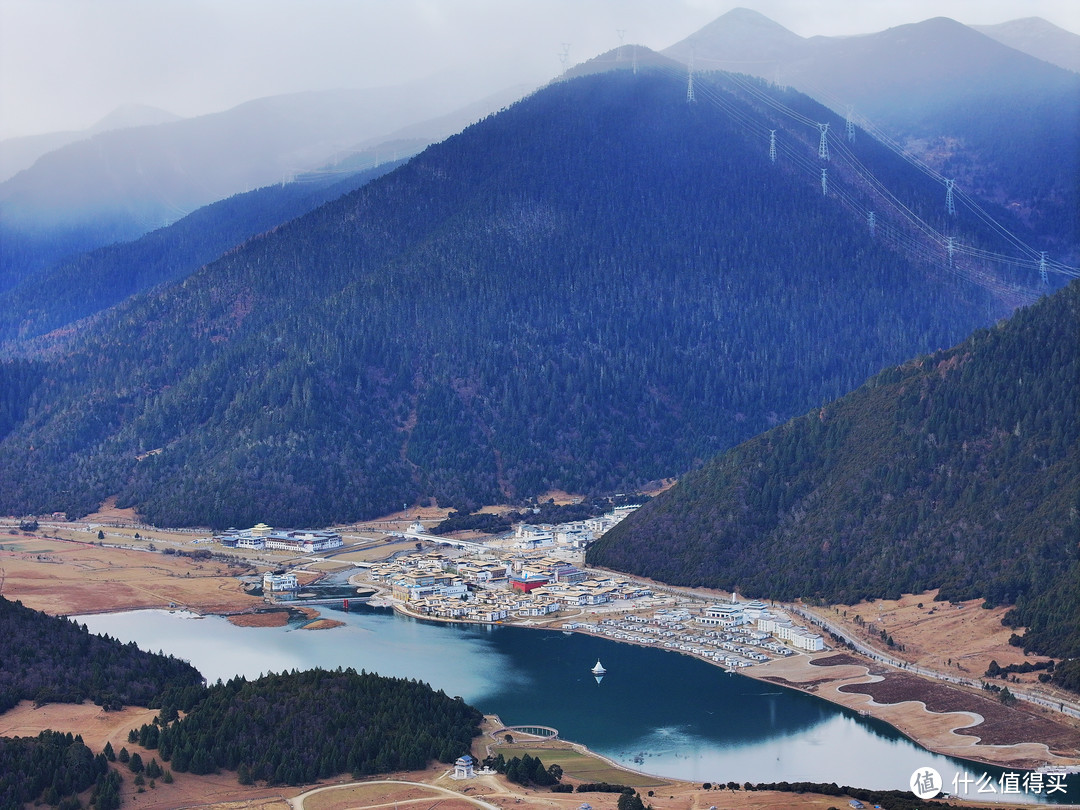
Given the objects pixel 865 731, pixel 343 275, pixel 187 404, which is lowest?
pixel 865 731

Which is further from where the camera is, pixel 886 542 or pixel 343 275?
pixel 343 275

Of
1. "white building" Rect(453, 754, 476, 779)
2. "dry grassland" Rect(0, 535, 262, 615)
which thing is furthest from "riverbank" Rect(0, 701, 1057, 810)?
"dry grassland" Rect(0, 535, 262, 615)

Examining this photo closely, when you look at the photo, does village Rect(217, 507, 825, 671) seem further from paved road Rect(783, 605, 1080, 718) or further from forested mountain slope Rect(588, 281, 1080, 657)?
forested mountain slope Rect(588, 281, 1080, 657)

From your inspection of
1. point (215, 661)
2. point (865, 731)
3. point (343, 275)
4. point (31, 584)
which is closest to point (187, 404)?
point (343, 275)

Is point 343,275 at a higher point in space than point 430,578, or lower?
higher

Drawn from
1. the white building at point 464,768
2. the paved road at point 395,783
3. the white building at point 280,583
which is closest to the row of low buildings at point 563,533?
the white building at point 280,583

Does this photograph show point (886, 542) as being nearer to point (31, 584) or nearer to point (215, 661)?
point (215, 661)

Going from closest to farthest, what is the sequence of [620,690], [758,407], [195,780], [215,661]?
1. [195,780]
2. [620,690]
3. [215,661]
4. [758,407]

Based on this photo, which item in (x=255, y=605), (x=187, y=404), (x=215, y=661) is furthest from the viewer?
(x=187, y=404)

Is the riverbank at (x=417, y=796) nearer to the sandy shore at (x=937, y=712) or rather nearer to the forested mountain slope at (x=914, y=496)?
the sandy shore at (x=937, y=712)
